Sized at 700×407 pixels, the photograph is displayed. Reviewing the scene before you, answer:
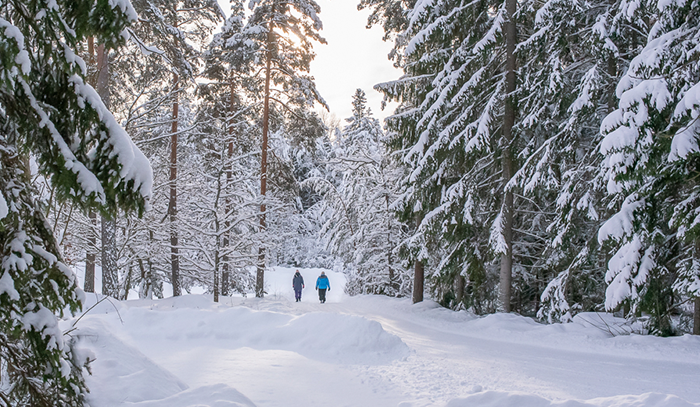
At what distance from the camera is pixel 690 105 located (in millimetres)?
6703

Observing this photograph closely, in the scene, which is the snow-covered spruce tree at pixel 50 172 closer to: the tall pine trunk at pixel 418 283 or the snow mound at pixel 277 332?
the snow mound at pixel 277 332

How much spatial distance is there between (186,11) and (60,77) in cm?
1427

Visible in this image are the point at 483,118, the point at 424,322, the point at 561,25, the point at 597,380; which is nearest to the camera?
the point at 597,380

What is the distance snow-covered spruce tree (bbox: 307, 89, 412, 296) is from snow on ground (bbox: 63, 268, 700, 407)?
901 cm

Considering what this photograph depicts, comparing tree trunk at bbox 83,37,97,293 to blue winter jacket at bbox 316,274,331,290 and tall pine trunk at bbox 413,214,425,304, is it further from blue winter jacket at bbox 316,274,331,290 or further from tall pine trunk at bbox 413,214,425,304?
tall pine trunk at bbox 413,214,425,304

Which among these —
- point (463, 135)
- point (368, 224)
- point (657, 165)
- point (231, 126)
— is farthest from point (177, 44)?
point (657, 165)

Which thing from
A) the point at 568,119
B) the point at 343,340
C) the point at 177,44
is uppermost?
the point at 177,44

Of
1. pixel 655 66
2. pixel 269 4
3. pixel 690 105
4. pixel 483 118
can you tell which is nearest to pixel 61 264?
pixel 690 105

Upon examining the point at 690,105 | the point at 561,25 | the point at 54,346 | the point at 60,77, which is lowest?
the point at 54,346

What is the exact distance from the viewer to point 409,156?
13.3 metres

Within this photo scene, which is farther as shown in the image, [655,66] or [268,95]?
[268,95]

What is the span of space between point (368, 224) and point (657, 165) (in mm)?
14051

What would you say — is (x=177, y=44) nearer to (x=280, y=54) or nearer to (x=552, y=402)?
(x=280, y=54)

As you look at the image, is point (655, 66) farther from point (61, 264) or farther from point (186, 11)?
point (186, 11)
